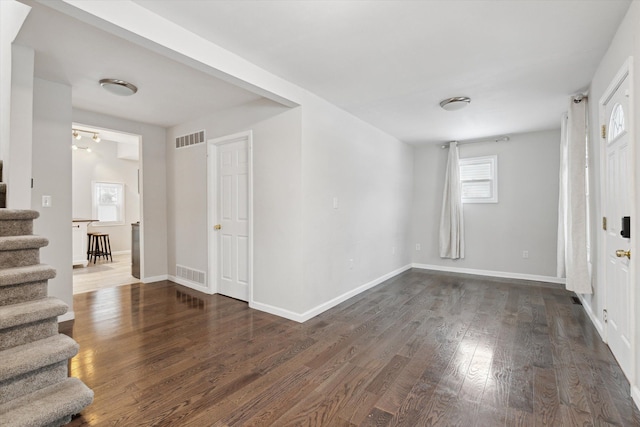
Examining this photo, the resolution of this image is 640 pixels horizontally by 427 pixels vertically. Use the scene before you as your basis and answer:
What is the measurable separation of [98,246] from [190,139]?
452cm

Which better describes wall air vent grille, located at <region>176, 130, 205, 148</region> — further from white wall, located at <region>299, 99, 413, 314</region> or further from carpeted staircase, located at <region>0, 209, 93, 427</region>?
carpeted staircase, located at <region>0, 209, 93, 427</region>

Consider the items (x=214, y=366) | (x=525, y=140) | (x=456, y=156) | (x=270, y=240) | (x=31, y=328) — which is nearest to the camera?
(x=31, y=328)

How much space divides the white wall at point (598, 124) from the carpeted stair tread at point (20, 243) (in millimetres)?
3912

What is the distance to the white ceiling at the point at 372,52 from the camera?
203 cm

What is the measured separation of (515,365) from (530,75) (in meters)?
2.69

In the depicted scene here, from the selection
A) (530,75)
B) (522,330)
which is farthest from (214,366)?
(530,75)

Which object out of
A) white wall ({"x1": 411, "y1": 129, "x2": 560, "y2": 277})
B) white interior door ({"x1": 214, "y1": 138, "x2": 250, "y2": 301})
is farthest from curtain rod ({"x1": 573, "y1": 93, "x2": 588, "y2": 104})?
white interior door ({"x1": 214, "y1": 138, "x2": 250, "y2": 301})

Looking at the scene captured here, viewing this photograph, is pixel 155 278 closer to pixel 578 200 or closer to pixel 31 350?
pixel 31 350

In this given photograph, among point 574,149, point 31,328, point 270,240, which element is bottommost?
point 31,328

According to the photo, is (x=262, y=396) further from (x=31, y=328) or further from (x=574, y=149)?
(x=574, y=149)

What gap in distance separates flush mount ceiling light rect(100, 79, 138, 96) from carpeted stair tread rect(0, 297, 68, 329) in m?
2.31

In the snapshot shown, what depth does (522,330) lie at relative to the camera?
3.04 m

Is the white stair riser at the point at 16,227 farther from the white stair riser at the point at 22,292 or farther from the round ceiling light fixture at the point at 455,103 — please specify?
the round ceiling light fixture at the point at 455,103

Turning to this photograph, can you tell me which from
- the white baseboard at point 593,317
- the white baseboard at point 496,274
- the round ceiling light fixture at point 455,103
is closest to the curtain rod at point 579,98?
the round ceiling light fixture at point 455,103
